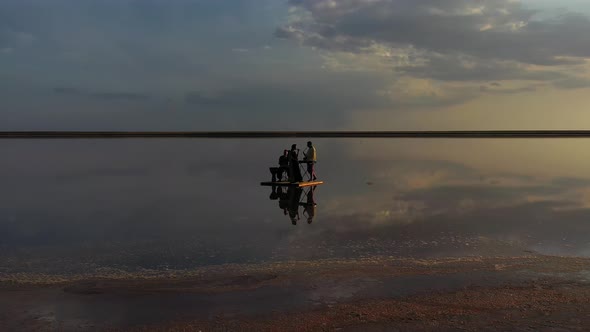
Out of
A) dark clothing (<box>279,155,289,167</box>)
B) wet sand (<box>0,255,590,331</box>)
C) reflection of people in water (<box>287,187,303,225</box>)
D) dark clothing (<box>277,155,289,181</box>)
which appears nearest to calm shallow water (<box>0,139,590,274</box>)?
reflection of people in water (<box>287,187,303,225</box>)

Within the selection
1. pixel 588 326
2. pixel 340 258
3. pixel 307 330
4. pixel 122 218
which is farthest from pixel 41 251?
pixel 588 326

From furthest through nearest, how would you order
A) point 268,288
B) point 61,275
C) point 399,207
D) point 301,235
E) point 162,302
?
point 399,207, point 301,235, point 61,275, point 268,288, point 162,302

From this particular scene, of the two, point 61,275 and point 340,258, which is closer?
point 61,275

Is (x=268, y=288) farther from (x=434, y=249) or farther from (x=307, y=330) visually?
(x=434, y=249)

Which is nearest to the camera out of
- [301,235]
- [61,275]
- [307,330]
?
[307,330]

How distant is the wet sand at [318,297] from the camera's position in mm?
6277

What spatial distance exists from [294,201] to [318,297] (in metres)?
10.1

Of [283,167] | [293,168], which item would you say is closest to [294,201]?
[293,168]

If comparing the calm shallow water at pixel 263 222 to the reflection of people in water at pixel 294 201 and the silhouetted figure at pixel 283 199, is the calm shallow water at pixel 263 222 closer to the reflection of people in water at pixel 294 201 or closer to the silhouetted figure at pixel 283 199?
the silhouetted figure at pixel 283 199

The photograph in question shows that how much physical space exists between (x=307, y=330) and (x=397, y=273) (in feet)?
9.50

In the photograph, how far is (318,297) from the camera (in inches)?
287

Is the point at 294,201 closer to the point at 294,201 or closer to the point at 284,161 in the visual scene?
the point at 294,201

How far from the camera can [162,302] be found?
708cm

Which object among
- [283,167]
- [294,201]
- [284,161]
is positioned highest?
[284,161]
